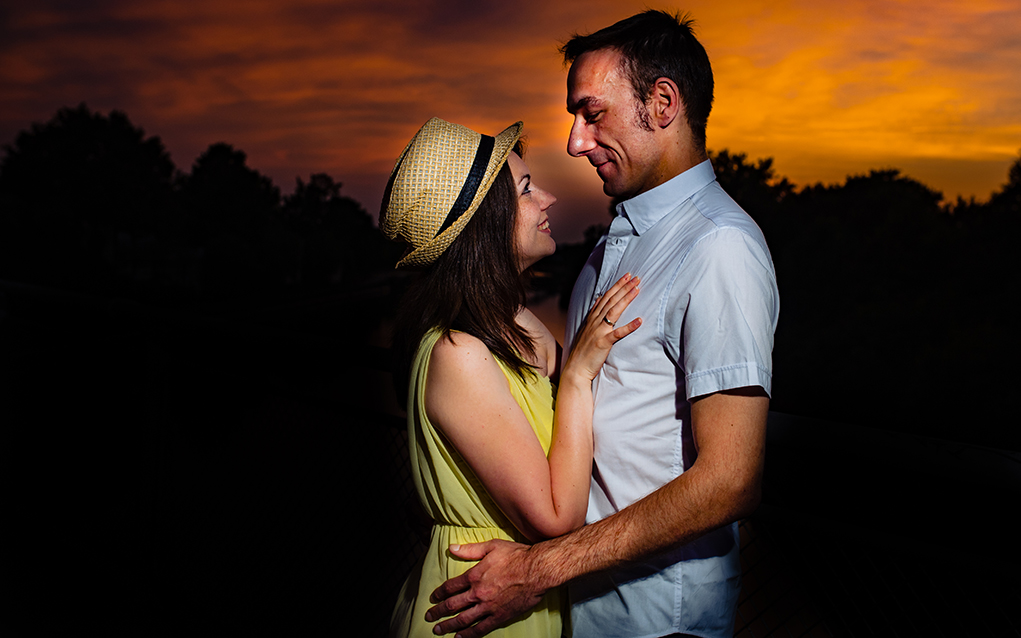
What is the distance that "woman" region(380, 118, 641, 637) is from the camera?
1.50 m

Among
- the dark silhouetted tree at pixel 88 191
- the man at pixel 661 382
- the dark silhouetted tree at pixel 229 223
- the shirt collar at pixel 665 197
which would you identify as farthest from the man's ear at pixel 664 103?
the dark silhouetted tree at pixel 229 223

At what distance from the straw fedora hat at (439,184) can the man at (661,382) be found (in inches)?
11.1

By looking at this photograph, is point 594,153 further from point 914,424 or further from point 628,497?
point 914,424

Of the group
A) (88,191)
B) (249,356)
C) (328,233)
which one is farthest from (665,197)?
(328,233)

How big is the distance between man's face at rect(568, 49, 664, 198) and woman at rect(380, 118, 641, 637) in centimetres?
17

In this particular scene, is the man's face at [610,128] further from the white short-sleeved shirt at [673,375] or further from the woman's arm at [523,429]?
the woman's arm at [523,429]

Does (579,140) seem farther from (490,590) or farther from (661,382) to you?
(490,590)

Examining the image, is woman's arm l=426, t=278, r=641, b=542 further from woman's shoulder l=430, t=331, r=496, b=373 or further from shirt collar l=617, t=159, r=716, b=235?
shirt collar l=617, t=159, r=716, b=235

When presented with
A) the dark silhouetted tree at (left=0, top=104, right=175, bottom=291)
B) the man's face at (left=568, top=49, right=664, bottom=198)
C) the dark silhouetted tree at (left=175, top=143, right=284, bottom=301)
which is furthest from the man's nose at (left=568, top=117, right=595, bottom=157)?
the dark silhouetted tree at (left=175, top=143, right=284, bottom=301)

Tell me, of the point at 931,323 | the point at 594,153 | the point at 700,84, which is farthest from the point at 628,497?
the point at 931,323

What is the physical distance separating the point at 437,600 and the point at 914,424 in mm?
31813

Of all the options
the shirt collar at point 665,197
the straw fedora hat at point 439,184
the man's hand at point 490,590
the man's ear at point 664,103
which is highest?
the man's ear at point 664,103

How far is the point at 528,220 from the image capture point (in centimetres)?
173

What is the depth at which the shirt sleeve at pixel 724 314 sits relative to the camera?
1.28 meters
